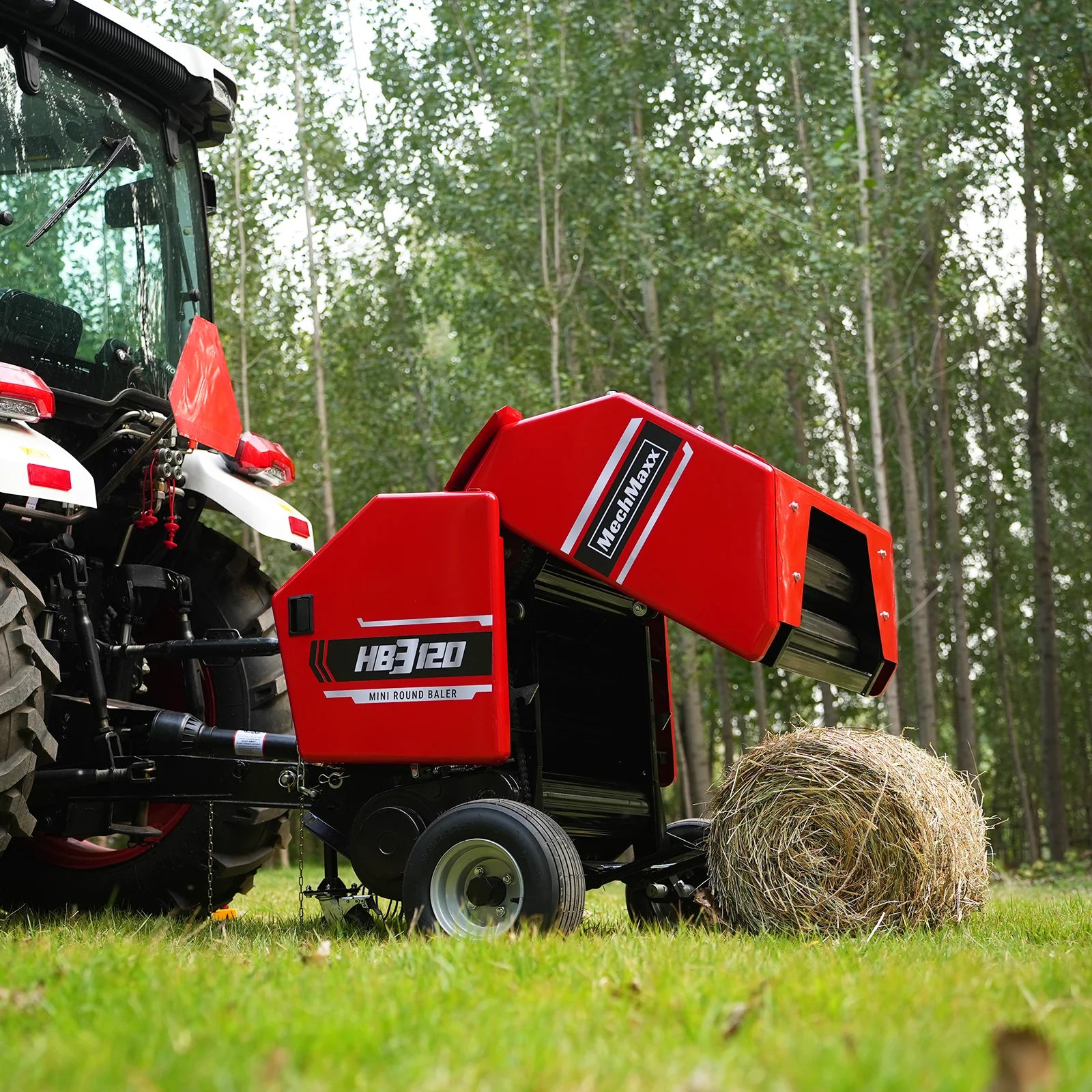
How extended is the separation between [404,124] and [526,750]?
591 inches

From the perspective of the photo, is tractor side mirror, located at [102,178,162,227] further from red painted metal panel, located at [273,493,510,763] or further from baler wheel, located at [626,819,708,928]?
baler wheel, located at [626,819,708,928]

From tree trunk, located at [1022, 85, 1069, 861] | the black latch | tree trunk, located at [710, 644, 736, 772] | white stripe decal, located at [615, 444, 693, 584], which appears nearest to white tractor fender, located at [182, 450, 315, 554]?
the black latch

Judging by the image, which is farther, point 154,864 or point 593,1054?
point 154,864

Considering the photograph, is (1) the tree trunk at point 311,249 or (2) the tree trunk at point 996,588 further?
(2) the tree trunk at point 996,588

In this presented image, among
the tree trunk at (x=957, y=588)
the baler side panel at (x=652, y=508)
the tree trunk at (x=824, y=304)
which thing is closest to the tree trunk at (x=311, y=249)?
the tree trunk at (x=824, y=304)


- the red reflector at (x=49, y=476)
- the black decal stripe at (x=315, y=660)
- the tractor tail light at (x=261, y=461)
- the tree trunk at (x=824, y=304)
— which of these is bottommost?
the black decal stripe at (x=315, y=660)

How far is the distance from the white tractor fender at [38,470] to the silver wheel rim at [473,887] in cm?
159

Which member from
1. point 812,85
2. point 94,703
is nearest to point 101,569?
point 94,703

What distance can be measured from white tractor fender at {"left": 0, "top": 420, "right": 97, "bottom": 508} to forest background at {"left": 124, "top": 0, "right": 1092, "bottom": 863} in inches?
355

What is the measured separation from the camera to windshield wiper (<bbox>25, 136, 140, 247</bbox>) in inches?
179

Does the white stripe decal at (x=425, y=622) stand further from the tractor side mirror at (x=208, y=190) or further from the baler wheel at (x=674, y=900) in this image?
the tractor side mirror at (x=208, y=190)

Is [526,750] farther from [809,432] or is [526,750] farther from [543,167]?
[809,432]

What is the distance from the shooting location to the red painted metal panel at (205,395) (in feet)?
15.8

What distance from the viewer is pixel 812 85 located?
15953mm
